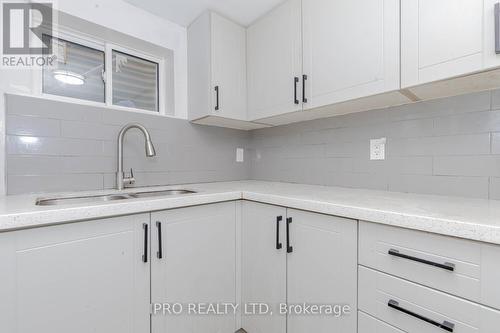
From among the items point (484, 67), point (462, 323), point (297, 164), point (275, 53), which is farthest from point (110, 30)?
point (462, 323)

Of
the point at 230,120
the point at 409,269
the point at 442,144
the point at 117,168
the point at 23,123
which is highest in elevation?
the point at 230,120

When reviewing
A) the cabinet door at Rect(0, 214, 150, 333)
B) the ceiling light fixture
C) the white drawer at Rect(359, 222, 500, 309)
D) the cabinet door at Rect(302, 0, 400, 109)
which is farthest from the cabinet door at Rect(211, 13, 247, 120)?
the white drawer at Rect(359, 222, 500, 309)

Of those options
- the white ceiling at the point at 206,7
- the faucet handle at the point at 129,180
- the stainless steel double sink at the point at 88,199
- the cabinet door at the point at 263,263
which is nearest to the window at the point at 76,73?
the white ceiling at the point at 206,7

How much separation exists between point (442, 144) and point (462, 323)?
0.87 meters

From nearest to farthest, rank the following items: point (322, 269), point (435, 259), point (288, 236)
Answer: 1. point (435, 259)
2. point (322, 269)
3. point (288, 236)

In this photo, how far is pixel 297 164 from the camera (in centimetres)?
194

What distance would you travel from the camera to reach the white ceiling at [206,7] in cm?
160

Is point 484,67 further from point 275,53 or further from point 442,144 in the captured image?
point 275,53

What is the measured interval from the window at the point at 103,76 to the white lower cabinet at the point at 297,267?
1192 mm

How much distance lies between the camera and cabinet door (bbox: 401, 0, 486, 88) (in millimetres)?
916

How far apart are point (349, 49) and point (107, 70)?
1.55m

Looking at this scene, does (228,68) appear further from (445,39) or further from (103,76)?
(445,39)

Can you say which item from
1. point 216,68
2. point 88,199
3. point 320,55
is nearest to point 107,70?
point 216,68

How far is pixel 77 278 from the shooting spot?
96 cm
